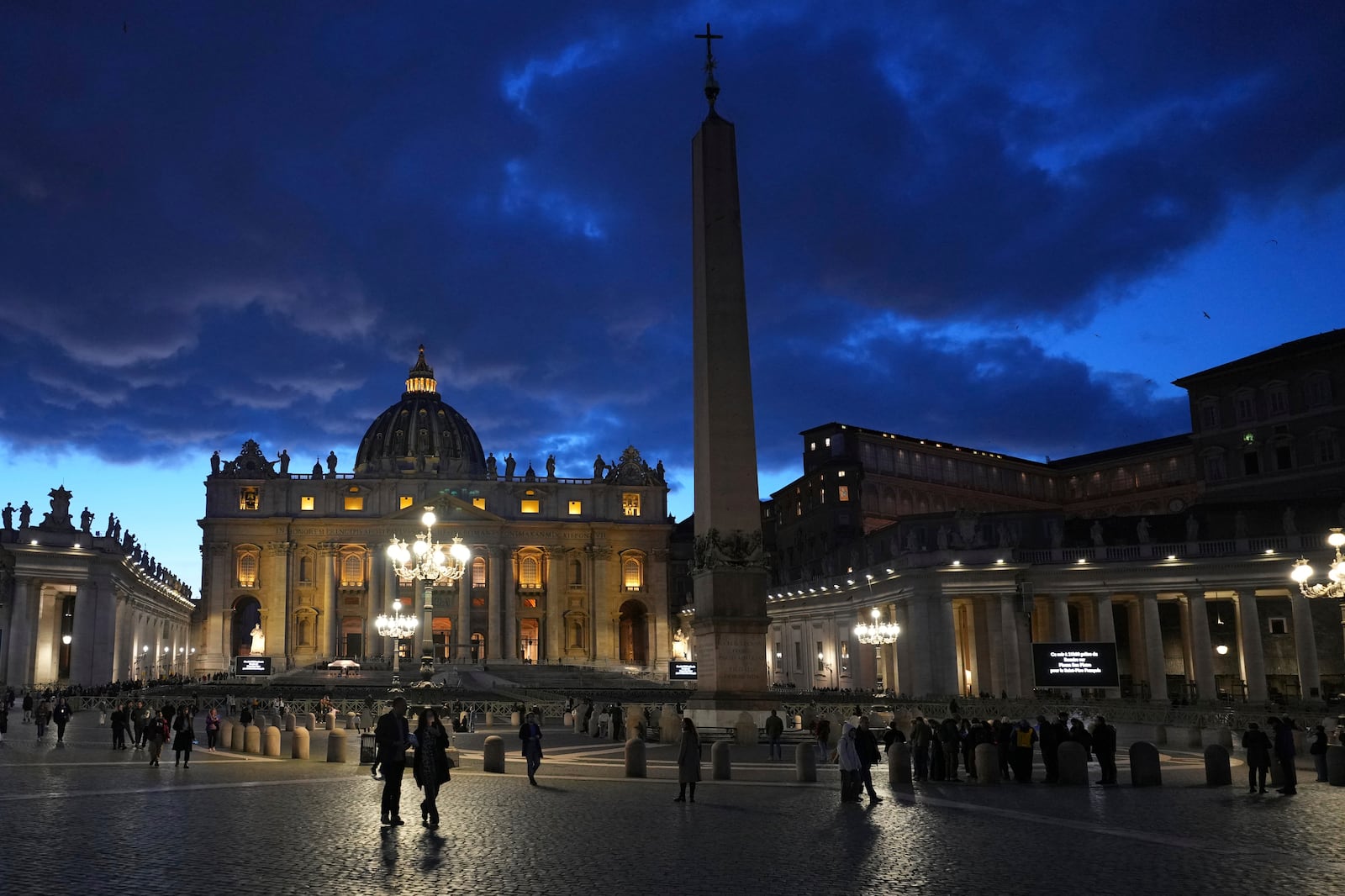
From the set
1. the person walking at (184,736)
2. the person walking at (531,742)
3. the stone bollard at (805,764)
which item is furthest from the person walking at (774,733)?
the person walking at (184,736)

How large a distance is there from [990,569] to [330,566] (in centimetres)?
7068

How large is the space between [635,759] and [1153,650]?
36.9 meters

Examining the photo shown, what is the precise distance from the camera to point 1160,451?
256 feet

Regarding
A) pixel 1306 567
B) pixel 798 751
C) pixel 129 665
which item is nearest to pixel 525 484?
pixel 129 665

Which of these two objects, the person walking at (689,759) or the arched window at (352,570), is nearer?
the person walking at (689,759)

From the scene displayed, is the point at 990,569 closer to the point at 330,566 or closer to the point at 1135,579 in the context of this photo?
the point at 1135,579

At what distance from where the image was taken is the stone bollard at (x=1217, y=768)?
1880cm

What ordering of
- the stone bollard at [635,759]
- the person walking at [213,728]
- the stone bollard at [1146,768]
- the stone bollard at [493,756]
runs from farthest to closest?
1. the person walking at [213,728]
2. the stone bollard at [493,756]
3. the stone bollard at [635,759]
4. the stone bollard at [1146,768]

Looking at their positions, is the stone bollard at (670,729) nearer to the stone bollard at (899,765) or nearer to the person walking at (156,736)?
the stone bollard at (899,765)

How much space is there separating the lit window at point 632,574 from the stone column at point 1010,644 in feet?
208

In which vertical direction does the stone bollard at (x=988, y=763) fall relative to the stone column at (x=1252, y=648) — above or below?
below

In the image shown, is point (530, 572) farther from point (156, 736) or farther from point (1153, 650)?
point (156, 736)

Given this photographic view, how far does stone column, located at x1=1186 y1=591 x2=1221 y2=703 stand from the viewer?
48.1m

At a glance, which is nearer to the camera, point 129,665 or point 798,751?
point 798,751
